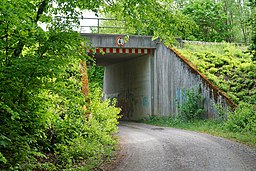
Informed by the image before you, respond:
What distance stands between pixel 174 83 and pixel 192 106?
286cm

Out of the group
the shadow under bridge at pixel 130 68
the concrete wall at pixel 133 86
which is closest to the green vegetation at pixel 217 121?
the concrete wall at pixel 133 86

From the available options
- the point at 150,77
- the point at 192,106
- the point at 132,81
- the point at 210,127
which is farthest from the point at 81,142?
the point at 132,81

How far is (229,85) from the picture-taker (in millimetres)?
17125

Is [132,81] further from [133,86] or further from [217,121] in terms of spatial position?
[217,121]

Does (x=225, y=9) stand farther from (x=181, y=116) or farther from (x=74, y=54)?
(x=74, y=54)

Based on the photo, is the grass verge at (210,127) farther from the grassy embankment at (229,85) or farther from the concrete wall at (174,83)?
the concrete wall at (174,83)

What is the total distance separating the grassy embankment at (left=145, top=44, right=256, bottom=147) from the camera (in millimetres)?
13223

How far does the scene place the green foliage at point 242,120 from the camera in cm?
1291

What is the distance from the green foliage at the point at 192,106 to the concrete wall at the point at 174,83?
0.31 metres

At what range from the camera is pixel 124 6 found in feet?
28.3

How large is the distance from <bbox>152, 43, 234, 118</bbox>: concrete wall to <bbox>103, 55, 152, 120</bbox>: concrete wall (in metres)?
1.02

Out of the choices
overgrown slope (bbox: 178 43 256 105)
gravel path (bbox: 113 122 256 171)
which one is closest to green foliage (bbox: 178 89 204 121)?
overgrown slope (bbox: 178 43 256 105)

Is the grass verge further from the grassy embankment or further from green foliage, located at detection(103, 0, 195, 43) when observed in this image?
green foliage, located at detection(103, 0, 195, 43)

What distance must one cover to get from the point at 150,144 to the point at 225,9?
24.1 meters
